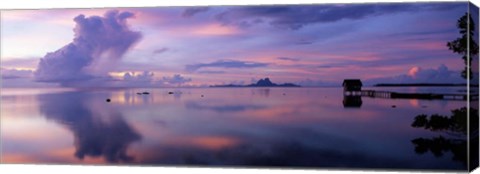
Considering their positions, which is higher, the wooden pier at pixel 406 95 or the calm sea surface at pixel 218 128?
the wooden pier at pixel 406 95

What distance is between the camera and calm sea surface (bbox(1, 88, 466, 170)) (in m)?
10.8

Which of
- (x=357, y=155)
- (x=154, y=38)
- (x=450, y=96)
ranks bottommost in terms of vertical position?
(x=357, y=155)

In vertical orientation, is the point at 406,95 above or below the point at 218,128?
above

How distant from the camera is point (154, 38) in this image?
11.4 metres

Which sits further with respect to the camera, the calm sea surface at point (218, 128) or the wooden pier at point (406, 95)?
the calm sea surface at point (218, 128)

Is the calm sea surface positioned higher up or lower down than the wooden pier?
lower down

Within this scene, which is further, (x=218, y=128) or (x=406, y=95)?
(x=218, y=128)

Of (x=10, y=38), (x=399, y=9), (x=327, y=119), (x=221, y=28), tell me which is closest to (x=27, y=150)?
(x=10, y=38)

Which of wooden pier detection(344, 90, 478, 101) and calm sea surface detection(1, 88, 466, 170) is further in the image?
calm sea surface detection(1, 88, 466, 170)

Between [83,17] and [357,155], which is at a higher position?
[83,17]

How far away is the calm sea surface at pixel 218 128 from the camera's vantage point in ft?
35.4

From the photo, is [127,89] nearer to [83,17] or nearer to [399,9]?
[83,17]

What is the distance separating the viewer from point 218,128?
11133mm

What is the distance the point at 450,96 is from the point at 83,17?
461 centimetres
